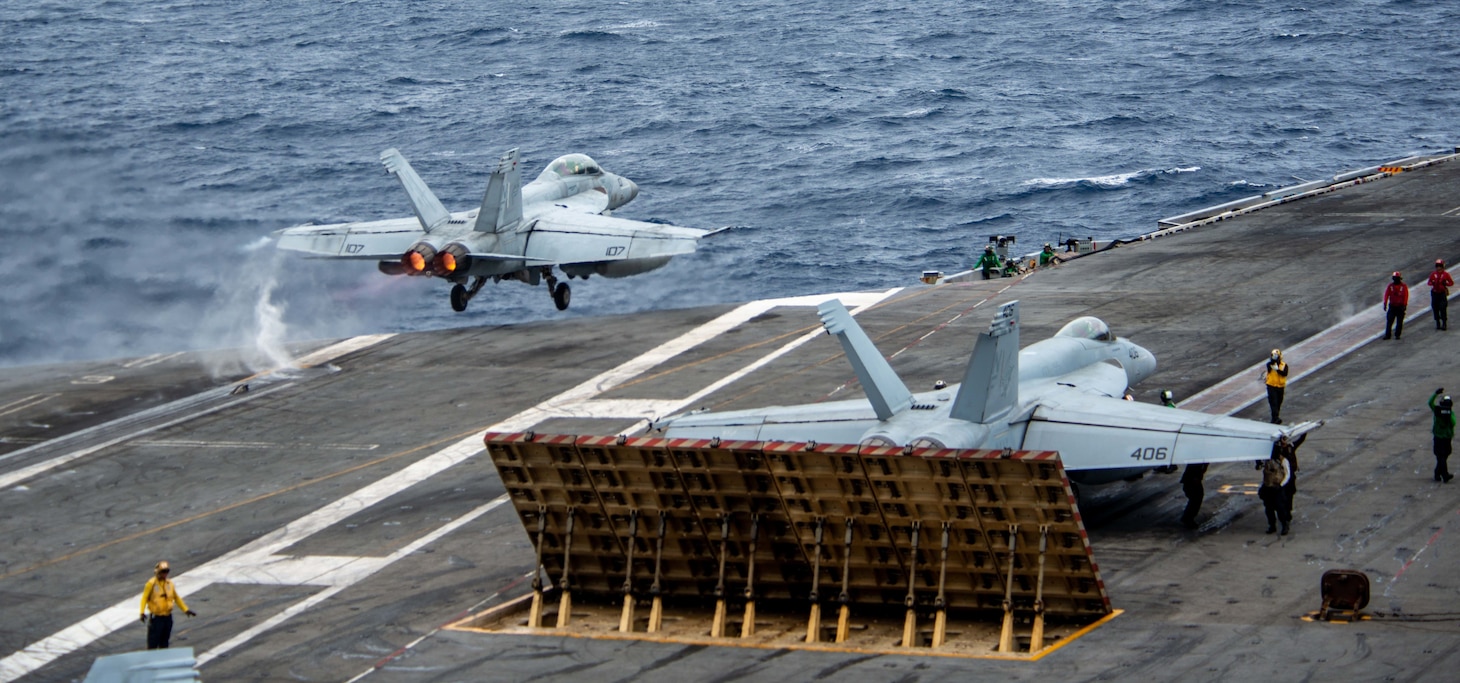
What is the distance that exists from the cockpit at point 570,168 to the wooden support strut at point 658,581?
1060 inches

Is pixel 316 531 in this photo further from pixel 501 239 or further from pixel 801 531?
pixel 501 239

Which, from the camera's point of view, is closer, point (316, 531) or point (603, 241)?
point (316, 531)

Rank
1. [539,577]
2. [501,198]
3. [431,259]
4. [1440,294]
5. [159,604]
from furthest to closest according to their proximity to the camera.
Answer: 1. [501,198]
2. [431,259]
3. [1440,294]
4. [539,577]
5. [159,604]

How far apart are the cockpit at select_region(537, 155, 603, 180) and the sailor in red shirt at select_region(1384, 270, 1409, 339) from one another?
24.7 metres

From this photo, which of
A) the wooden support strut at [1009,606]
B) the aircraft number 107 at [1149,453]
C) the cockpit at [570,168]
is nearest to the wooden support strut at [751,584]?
the wooden support strut at [1009,606]

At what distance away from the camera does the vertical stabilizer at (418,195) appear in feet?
151

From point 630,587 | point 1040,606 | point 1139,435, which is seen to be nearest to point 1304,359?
point 1139,435

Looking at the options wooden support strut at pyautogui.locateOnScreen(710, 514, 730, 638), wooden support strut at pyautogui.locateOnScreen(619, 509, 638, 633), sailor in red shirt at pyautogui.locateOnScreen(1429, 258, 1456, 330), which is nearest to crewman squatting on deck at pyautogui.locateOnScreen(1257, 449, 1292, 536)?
wooden support strut at pyautogui.locateOnScreen(710, 514, 730, 638)

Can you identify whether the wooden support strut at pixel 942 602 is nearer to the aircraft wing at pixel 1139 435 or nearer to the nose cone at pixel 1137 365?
the aircraft wing at pixel 1139 435

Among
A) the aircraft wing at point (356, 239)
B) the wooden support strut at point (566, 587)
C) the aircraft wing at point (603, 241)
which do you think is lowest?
the wooden support strut at point (566, 587)

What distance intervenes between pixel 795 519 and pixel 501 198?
2343cm

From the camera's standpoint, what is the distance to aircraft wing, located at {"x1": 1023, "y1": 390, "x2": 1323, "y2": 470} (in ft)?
85.1

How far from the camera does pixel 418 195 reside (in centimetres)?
4603

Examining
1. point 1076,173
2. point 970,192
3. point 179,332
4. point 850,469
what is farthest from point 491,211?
point 1076,173
